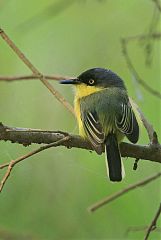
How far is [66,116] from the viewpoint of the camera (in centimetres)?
559

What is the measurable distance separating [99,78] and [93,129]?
66 cm

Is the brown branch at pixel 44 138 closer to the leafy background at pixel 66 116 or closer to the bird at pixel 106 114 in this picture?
the bird at pixel 106 114

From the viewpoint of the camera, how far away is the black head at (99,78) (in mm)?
4255

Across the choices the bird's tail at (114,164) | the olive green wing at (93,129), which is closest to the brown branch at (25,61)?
the olive green wing at (93,129)

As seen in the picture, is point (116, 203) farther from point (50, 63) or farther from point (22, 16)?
point (22, 16)

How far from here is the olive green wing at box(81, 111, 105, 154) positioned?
136 inches

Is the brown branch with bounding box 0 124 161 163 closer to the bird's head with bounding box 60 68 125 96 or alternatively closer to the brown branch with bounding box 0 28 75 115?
the brown branch with bounding box 0 28 75 115

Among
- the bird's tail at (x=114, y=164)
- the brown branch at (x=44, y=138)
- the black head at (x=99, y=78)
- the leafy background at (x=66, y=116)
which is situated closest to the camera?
the brown branch at (x=44, y=138)

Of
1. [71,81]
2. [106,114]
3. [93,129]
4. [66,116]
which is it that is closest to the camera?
[93,129]

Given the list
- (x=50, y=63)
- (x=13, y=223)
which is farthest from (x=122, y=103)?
(x=50, y=63)

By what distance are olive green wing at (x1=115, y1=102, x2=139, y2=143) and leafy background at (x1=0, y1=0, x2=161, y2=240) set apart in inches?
10.5

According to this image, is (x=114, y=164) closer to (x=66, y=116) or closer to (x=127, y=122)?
(x=127, y=122)

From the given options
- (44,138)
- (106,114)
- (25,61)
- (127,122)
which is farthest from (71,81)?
(44,138)

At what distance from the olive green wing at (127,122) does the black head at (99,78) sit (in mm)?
328
